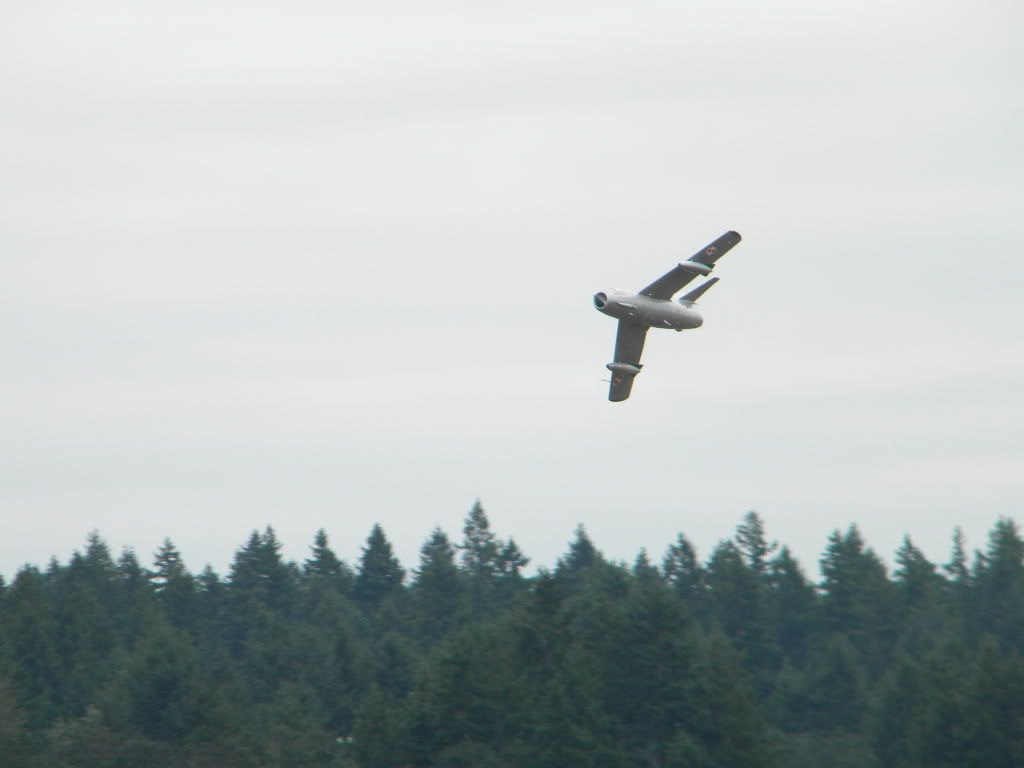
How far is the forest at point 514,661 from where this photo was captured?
7181 cm

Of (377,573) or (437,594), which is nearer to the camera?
(437,594)

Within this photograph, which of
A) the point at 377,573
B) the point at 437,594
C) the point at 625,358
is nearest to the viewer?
the point at 625,358

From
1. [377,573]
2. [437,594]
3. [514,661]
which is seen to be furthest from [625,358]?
[377,573]

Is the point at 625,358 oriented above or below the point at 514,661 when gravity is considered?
above

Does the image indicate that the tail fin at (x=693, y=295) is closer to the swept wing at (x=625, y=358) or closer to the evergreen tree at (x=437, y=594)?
the swept wing at (x=625, y=358)

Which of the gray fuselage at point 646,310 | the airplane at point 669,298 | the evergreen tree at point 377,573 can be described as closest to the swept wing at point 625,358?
the airplane at point 669,298

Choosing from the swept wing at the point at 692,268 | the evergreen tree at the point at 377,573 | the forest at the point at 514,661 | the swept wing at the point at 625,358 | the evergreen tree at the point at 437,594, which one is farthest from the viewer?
the evergreen tree at the point at 377,573

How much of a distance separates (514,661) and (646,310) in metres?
43.2

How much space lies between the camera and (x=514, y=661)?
8188cm

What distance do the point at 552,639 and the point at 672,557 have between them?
67.4m

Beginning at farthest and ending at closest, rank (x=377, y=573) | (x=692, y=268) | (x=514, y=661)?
(x=377, y=573)
(x=514, y=661)
(x=692, y=268)

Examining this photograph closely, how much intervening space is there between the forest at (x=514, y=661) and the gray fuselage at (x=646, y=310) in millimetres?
30871

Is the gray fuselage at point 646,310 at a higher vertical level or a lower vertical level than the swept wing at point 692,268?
lower

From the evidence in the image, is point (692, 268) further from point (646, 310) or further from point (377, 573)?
point (377, 573)
